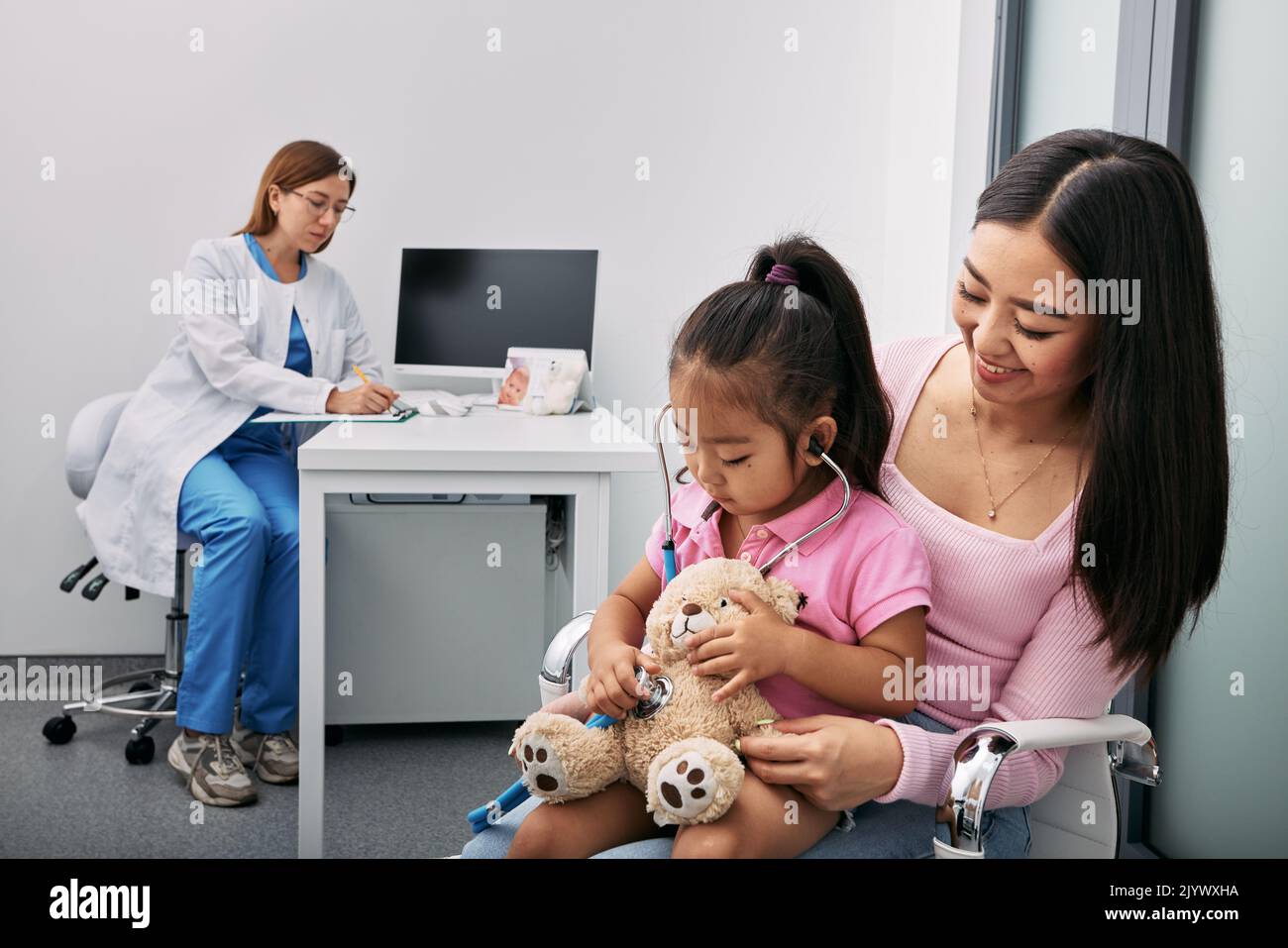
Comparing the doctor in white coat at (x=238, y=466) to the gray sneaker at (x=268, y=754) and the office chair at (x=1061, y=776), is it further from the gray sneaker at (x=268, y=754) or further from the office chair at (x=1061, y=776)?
the office chair at (x=1061, y=776)

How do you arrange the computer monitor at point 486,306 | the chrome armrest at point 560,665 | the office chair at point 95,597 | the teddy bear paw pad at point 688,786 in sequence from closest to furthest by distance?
the teddy bear paw pad at point 688,786, the chrome armrest at point 560,665, the office chair at point 95,597, the computer monitor at point 486,306

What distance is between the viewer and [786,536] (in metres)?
1.00

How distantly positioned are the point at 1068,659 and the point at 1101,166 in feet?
1.36

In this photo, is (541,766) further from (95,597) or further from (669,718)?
(95,597)

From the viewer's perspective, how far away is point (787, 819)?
0.87 metres

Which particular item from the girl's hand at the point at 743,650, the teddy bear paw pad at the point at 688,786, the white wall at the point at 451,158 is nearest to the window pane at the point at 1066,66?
the white wall at the point at 451,158

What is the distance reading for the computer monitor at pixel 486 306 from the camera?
2.75m

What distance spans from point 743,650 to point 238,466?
73.4 inches

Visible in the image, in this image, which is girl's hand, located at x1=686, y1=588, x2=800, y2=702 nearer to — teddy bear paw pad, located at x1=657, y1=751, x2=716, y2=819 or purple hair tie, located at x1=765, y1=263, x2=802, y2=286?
teddy bear paw pad, located at x1=657, y1=751, x2=716, y2=819

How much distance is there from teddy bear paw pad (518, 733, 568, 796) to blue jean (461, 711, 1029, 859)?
0.21 ft

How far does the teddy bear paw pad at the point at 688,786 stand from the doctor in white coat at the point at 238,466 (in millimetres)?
1468
